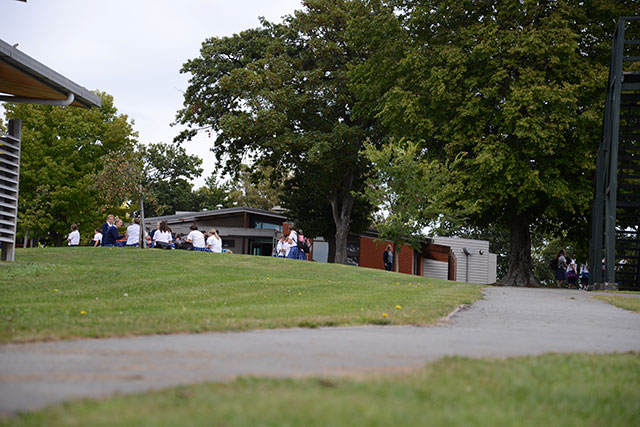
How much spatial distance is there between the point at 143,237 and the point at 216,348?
21.6 metres

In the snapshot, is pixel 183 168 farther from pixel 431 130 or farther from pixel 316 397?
pixel 316 397

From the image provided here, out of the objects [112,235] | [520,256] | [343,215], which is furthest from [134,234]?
[520,256]

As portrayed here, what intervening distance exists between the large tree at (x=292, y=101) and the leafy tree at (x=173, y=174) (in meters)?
34.8

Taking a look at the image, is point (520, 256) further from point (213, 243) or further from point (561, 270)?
point (213, 243)

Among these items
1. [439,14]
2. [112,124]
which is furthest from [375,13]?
[112,124]

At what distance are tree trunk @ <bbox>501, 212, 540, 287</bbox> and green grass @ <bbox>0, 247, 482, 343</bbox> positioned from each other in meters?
10.6

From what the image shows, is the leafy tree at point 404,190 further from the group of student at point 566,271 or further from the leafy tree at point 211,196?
the leafy tree at point 211,196

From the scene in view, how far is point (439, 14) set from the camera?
27.8 meters

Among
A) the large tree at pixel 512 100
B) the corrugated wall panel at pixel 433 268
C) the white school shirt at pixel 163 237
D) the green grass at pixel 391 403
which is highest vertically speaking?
the large tree at pixel 512 100

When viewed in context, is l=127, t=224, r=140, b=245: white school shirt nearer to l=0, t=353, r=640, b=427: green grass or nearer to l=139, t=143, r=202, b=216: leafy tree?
l=0, t=353, r=640, b=427: green grass

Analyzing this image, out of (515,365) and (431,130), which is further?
(431,130)

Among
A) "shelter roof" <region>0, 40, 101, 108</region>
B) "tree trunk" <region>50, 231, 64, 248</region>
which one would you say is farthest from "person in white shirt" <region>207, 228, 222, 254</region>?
"tree trunk" <region>50, 231, 64, 248</region>

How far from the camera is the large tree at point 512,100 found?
24516 millimetres

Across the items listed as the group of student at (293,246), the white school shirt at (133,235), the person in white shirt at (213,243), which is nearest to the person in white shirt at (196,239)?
the person in white shirt at (213,243)
